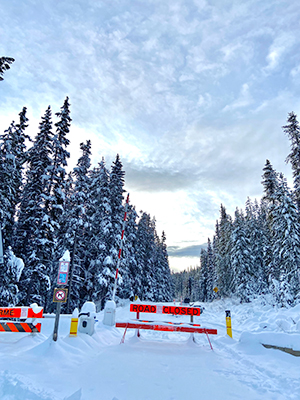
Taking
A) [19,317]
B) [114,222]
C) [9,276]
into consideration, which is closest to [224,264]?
[114,222]

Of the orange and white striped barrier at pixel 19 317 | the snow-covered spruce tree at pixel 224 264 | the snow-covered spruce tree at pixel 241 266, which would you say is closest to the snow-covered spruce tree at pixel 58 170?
the orange and white striped barrier at pixel 19 317

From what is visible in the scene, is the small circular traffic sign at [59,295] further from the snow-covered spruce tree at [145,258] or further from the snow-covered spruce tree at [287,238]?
the snow-covered spruce tree at [145,258]

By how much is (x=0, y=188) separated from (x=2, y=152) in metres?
2.47

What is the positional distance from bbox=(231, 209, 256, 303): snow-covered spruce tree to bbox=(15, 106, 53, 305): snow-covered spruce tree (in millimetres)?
23112

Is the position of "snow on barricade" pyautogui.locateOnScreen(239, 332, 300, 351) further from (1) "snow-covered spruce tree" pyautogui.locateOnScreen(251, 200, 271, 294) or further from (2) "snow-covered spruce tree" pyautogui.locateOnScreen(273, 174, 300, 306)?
(1) "snow-covered spruce tree" pyautogui.locateOnScreen(251, 200, 271, 294)

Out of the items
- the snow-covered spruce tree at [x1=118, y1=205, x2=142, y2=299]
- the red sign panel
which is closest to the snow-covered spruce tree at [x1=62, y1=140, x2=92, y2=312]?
the snow-covered spruce tree at [x1=118, y1=205, x2=142, y2=299]

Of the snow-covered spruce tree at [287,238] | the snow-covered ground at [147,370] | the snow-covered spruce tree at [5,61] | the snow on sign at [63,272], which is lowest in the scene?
the snow-covered ground at [147,370]

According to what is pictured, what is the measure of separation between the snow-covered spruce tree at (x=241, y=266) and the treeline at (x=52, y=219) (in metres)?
13.8

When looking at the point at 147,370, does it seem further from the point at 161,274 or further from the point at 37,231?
the point at 161,274

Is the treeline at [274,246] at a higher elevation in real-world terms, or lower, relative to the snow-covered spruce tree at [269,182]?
lower

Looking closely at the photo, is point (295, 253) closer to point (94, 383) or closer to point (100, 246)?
point (100, 246)

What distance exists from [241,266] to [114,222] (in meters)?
17.9

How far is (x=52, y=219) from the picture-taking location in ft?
63.8

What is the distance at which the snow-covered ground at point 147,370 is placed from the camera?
4.36 metres
